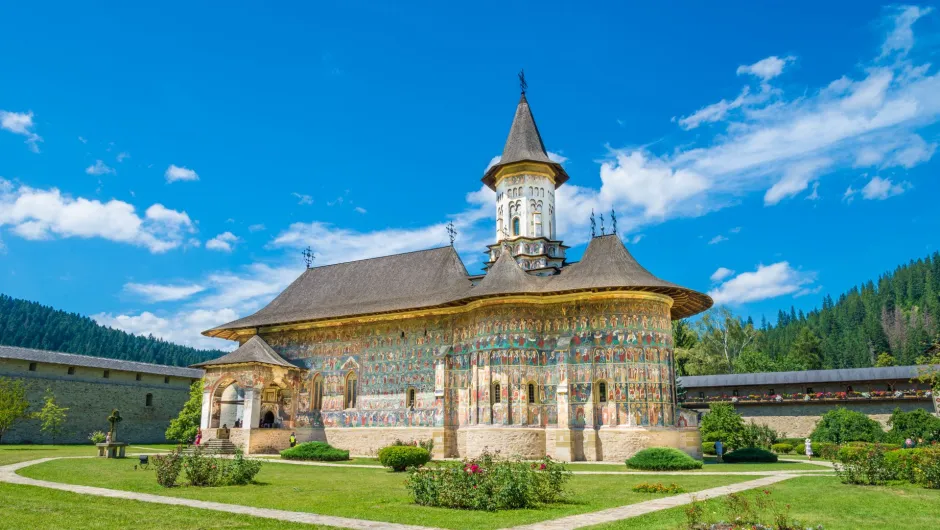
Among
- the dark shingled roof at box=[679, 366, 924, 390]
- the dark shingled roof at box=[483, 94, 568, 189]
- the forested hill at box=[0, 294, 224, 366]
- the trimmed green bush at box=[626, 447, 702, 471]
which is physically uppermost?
the dark shingled roof at box=[483, 94, 568, 189]

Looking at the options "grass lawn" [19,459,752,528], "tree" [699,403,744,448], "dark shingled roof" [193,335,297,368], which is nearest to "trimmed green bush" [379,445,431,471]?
"grass lawn" [19,459,752,528]

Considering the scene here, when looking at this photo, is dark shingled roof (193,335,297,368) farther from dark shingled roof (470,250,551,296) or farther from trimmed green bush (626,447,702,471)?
trimmed green bush (626,447,702,471)

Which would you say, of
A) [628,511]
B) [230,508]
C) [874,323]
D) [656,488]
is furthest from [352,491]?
[874,323]

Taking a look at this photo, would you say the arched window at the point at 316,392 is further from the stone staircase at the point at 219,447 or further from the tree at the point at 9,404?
the tree at the point at 9,404

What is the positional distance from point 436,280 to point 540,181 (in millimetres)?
6931

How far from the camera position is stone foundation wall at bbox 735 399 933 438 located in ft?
128

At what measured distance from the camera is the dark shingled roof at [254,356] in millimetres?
31797

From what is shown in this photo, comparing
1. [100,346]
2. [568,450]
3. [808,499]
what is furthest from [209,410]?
[100,346]

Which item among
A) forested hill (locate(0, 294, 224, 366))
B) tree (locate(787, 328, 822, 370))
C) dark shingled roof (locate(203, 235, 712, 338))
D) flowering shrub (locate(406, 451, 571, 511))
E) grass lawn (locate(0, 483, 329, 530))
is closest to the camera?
grass lawn (locate(0, 483, 329, 530))

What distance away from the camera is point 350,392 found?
32469 mm

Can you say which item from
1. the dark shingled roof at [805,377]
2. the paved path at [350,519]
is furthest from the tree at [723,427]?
the paved path at [350,519]

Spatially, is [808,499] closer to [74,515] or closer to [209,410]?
[74,515]

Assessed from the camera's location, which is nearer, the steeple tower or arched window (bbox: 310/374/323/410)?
the steeple tower

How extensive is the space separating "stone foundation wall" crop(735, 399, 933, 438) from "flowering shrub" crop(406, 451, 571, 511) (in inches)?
1300
